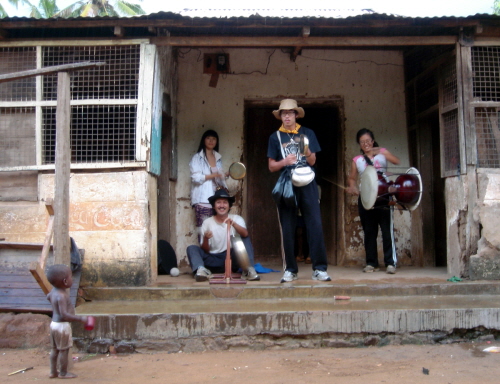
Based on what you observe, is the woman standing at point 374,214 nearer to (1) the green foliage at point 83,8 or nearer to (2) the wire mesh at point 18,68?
(2) the wire mesh at point 18,68

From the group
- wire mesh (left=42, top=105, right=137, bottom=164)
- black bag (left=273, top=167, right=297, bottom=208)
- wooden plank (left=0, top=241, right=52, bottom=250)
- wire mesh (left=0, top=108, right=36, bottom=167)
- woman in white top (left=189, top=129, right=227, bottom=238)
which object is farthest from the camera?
woman in white top (left=189, top=129, right=227, bottom=238)

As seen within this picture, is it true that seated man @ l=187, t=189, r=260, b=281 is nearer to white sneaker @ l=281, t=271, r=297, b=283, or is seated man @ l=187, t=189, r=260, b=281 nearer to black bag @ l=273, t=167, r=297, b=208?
white sneaker @ l=281, t=271, r=297, b=283

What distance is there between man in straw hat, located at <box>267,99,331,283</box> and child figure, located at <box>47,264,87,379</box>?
252 centimetres

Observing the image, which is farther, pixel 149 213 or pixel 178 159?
pixel 178 159

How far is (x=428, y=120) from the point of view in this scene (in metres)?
7.82

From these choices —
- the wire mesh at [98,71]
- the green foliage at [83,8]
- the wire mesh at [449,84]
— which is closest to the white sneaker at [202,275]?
the wire mesh at [98,71]

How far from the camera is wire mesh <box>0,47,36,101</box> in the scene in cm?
621

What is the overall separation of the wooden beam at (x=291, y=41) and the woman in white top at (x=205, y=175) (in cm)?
150

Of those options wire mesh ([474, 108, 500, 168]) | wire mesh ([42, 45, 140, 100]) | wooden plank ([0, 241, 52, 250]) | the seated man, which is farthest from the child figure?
wire mesh ([474, 108, 500, 168])

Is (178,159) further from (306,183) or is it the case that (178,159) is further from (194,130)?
(306,183)

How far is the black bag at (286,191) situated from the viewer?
580cm

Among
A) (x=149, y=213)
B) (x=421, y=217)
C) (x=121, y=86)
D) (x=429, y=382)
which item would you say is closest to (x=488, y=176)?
(x=421, y=217)

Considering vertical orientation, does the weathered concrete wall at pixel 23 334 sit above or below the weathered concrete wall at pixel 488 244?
below

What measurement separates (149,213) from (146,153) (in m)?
0.66
